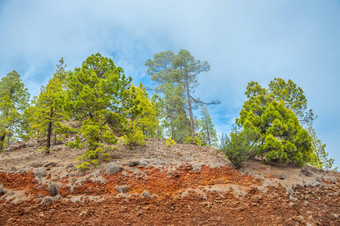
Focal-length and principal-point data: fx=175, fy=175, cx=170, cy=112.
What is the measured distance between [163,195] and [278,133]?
7.10 meters

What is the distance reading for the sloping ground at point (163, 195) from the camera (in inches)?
206

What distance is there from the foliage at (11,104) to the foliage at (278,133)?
16.7 m

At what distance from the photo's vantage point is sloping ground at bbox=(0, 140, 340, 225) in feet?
17.2

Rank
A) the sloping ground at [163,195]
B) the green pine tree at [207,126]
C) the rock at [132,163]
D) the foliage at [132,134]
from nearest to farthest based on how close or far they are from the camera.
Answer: the sloping ground at [163,195], the rock at [132,163], the foliage at [132,134], the green pine tree at [207,126]

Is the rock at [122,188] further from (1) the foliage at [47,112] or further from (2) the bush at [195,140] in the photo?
(2) the bush at [195,140]

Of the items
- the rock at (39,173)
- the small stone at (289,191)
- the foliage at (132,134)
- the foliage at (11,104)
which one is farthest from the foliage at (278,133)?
the foliage at (11,104)

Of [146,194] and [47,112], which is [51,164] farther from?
[146,194]

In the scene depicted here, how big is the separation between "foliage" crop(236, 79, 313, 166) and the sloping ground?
1005 mm

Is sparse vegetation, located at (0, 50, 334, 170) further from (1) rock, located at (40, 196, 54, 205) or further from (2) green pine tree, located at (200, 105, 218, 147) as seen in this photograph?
(2) green pine tree, located at (200, 105, 218, 147)

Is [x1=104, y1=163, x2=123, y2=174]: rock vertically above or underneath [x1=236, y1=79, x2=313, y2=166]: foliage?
underneath

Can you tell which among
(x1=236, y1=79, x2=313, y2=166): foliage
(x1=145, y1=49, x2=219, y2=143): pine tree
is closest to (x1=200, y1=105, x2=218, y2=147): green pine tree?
(x1=145, y1=49, x2=219, y2=143): pine tree

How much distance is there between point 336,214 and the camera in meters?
6.11

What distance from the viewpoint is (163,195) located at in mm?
6109

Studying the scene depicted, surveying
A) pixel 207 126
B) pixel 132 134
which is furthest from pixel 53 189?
pixel 207 126
